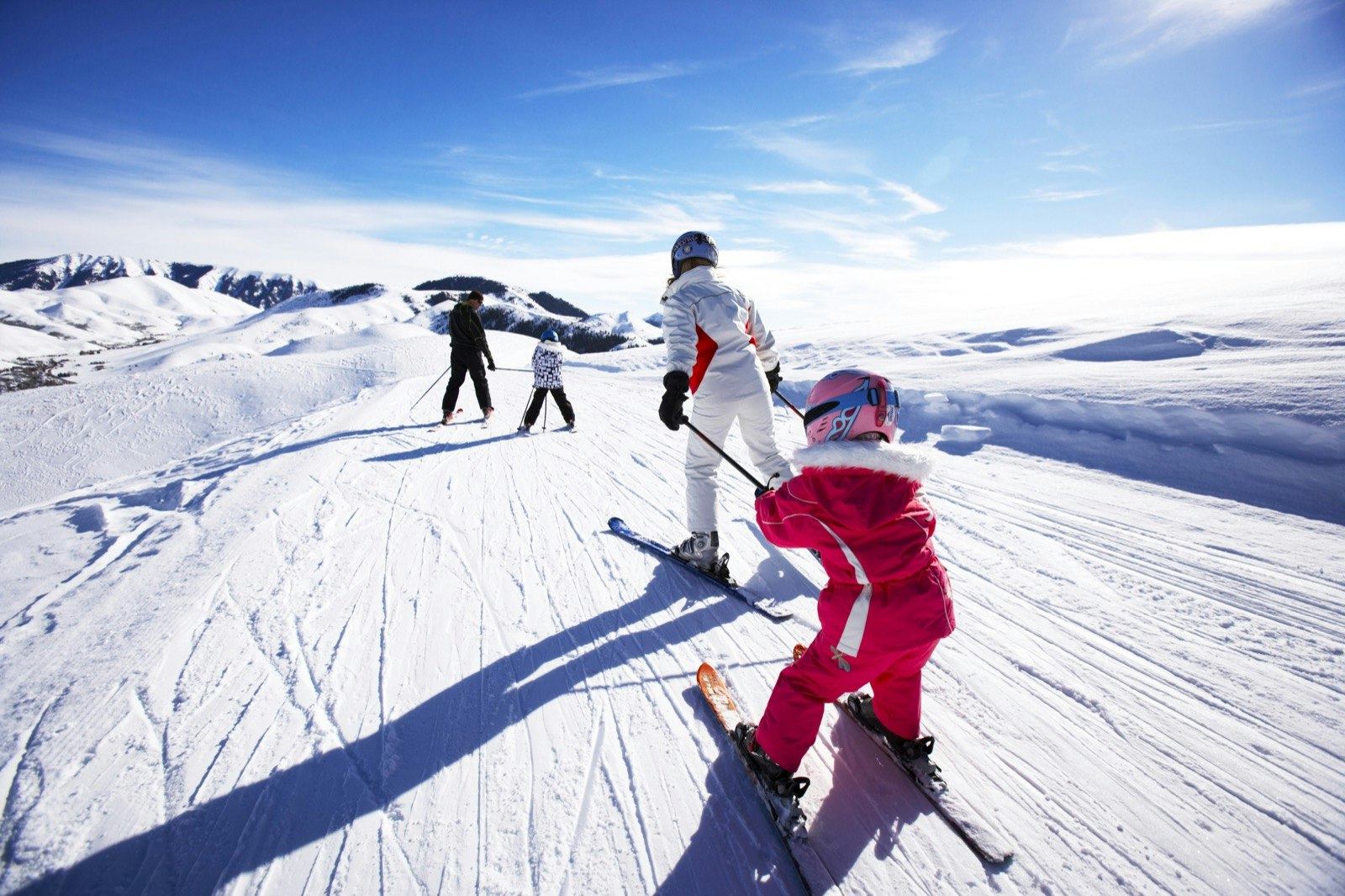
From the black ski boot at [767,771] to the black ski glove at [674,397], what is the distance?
177 cm

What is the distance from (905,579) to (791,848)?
1037mm

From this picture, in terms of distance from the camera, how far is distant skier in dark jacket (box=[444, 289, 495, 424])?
28.5ft

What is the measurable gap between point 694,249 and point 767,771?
313 cm

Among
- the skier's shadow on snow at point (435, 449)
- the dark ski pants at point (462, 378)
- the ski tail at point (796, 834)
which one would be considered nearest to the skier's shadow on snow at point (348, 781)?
the ski tail at point (796, 834)

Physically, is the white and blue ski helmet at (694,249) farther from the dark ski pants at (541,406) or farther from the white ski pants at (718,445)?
the dark ski pants at (541,406)

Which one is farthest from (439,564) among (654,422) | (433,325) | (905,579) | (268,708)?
(433,325)

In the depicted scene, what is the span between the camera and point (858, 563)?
1.95 m

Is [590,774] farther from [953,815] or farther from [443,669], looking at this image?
[953,815]

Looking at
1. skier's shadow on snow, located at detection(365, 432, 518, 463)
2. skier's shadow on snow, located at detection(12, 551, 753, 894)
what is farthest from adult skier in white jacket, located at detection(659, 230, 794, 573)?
skier's shadow on snow, located at detection(365, 432, 518, 463)

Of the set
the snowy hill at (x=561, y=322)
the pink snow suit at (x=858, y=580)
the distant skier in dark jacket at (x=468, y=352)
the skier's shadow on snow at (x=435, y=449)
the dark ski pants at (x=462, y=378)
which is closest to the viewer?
the pink snow suit at (x=858, y=580)

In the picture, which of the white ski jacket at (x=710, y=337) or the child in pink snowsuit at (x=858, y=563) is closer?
the child in pink snowsuit at (x=858, y=563)

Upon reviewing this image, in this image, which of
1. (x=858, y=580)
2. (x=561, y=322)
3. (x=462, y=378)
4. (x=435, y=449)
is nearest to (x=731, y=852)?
(x=858, y=580)

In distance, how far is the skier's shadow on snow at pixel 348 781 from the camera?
70.7 inches

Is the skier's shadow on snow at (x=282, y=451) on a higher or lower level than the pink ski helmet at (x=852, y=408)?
lower
